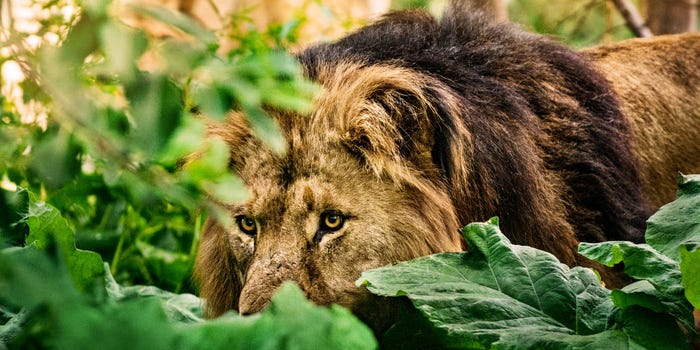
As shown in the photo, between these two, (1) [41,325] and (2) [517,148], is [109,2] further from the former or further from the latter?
(2) [517,148]

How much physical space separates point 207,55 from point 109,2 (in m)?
0.28

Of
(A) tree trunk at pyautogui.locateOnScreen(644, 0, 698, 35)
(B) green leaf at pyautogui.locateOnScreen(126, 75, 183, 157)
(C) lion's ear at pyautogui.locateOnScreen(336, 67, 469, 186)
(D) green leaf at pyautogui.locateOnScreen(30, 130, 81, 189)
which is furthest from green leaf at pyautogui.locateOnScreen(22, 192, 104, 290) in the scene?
(A) tree trunk at pyautogui.locateOnScreen(644, 0, 698, 35)

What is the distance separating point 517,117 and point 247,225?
1.21 meters

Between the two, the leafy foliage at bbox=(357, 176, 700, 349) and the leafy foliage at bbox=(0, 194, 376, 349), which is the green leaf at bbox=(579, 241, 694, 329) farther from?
the leafy foliage at bbox=(0, 194, 376, 349)

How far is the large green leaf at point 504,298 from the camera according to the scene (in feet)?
7.70

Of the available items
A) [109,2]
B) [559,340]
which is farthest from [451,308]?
[109,2]

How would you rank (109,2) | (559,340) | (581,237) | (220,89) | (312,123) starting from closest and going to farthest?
(109,2) < (220,89) < (559,340) < (312,123) < (581,237)

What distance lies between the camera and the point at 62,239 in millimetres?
2979

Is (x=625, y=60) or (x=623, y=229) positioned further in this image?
(x=625, y=60)

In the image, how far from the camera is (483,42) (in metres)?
4.06

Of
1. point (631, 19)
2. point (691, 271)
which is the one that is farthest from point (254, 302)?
point (631, 19)

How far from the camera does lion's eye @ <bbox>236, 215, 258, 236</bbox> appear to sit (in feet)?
11.3

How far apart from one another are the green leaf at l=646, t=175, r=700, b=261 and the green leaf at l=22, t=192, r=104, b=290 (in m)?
1.74

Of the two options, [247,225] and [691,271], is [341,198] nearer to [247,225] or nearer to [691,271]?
[247,225]
